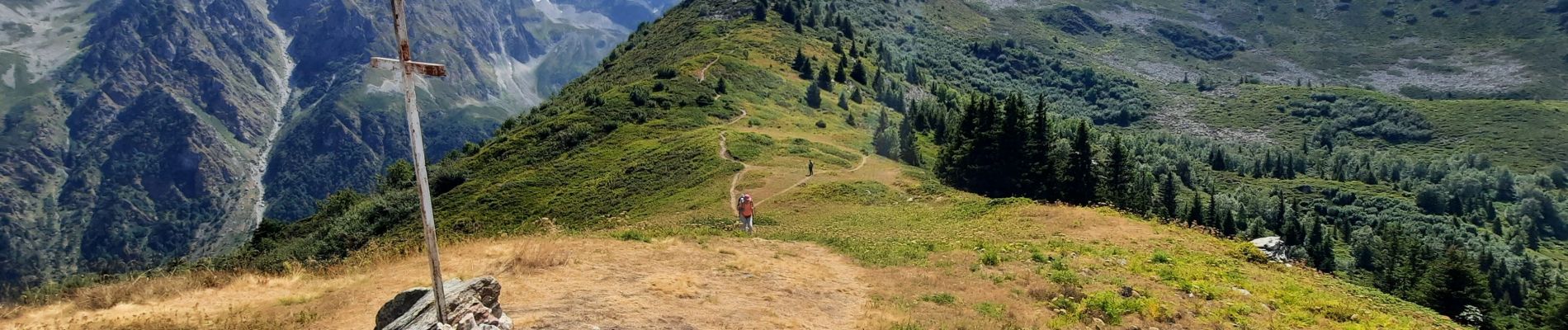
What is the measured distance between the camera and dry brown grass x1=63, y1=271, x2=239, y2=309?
16969mm

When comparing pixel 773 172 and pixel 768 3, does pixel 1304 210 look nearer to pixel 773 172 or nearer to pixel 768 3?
pixel 768 3

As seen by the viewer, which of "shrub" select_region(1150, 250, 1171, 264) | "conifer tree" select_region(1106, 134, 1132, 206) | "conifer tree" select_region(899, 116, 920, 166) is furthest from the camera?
"conifer tree" select_region(899, 116, 920, 166)

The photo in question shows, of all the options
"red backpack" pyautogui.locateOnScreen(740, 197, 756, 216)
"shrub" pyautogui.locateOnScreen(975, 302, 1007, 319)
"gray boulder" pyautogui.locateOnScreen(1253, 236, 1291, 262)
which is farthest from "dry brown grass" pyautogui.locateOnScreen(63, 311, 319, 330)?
"gray boulder" pyautogui.locateOnScreen(1253, 236, 1291, 262)

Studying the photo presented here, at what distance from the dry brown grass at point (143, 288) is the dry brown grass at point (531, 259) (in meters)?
6.41

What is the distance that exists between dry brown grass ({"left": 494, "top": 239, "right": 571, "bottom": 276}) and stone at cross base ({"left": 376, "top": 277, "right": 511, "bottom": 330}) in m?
4.15

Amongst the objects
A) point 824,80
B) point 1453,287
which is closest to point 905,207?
point 1453,287

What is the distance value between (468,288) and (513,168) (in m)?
61.0

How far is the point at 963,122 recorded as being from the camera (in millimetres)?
63562

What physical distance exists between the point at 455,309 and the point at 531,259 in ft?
22.1

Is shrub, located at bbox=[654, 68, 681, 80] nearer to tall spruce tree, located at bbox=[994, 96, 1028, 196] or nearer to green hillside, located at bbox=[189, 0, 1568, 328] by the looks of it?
green hillside, located at bbox=[189, 0, 1568, 328]

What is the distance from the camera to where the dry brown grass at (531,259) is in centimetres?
2031

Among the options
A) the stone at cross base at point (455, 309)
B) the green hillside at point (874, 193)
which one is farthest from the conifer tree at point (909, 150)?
the stone at cross base at point (455, 309)

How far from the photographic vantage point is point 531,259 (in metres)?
20.7

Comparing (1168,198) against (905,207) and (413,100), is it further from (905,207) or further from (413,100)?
(413,100)
